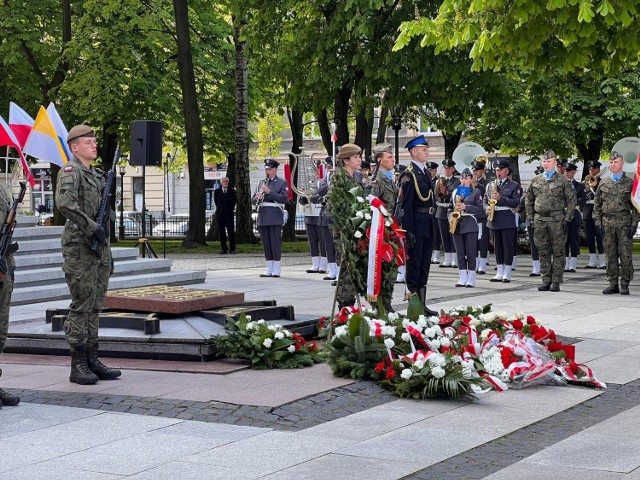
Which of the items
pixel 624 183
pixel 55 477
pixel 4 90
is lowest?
pixel 55 477

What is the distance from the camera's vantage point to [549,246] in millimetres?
18219

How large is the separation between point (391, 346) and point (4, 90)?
30911 mm

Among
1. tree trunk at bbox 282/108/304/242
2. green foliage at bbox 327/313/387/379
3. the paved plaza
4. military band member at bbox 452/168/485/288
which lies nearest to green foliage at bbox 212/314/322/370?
the paved plaza

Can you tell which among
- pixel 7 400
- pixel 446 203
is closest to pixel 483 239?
pixel 446 203

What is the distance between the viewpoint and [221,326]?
1085 cm

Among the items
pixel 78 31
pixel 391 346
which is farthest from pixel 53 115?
pixel 78 31

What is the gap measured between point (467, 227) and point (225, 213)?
11493 millimetres

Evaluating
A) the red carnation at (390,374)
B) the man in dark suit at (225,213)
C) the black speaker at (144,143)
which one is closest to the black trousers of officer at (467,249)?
the black speaker at (144,143)

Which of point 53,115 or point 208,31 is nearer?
point 53,115

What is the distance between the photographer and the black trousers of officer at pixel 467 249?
18875 mm

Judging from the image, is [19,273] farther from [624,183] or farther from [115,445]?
[115,445]

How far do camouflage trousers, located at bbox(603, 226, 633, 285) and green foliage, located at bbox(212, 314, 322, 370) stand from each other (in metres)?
8.49

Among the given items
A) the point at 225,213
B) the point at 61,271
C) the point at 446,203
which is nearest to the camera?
the point at 61,271

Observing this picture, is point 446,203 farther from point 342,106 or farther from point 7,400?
point 7,400
